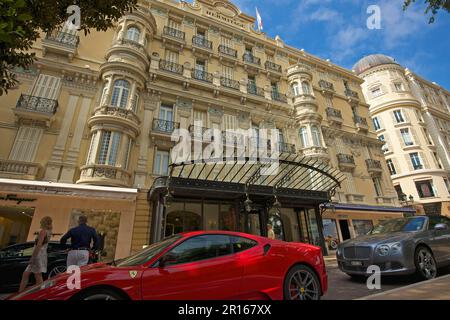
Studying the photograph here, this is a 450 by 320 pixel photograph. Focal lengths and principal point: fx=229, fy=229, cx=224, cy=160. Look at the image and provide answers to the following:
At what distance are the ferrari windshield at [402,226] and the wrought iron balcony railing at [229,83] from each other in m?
13.4

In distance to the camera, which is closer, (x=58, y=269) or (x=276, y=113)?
(x=58, y=269)

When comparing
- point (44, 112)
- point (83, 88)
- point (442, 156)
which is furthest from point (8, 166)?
point (442, 156)

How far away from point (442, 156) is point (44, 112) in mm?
42058

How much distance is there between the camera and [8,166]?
995cm

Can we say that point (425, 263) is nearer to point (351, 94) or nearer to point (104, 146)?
point (104, 146)

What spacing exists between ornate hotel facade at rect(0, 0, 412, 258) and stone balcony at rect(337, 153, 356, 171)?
108 millimetres

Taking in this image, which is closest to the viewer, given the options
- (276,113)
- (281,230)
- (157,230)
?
(157,230)

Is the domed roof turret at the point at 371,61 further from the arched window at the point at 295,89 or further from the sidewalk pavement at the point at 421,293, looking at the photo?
the sidewalk pavement at the point at 421,293

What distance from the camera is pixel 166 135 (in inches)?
523

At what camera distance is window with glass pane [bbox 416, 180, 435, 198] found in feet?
87.5

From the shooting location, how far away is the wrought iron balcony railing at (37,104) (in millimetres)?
10953

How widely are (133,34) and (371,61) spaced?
115 feet

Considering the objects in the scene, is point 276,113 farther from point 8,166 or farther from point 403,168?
point 403,168
